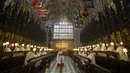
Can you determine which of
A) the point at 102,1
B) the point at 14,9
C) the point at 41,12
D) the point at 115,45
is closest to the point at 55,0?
the point at 41,12

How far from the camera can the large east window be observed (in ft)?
121

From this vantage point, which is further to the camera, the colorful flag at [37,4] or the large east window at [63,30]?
the large east window at [63,30]

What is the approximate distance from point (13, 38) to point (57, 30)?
26615mm

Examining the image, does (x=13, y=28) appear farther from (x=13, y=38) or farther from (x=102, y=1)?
(x=102, y=1)

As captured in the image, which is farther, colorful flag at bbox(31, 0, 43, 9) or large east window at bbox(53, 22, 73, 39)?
large east window at bbox(53, 22, 73, 39)

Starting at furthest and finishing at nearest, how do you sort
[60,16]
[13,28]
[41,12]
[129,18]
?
[60,16], [41,12], [13,28], [129,18]

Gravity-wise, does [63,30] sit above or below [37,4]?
→ below

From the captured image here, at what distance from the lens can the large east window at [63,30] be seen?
121 feet

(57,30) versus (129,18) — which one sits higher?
(57,30)

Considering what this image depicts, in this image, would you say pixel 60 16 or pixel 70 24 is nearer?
pixel 60 16

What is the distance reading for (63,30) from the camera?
37531 mm

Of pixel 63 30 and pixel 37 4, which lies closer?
pixel 37 4

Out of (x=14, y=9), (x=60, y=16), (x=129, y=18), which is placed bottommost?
(x=129, y=18)

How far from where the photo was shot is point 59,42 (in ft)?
117
